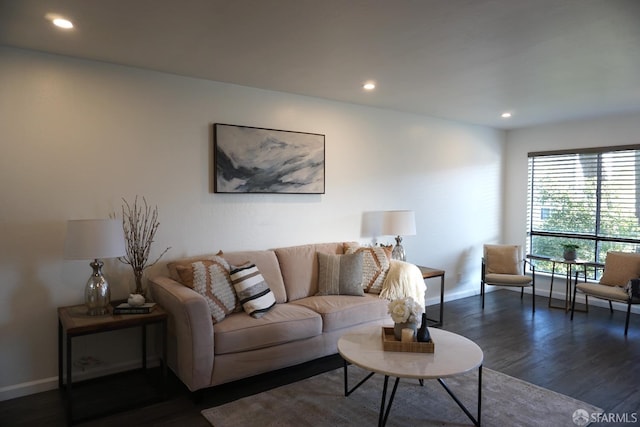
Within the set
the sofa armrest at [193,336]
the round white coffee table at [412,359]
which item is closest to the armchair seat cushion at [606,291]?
the round white coffee table at [412,359]

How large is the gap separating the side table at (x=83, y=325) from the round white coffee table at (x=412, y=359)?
126 centimetres

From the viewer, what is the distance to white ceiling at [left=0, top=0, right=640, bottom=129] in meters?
2.21

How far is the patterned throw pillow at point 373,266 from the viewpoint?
3971 millimetres

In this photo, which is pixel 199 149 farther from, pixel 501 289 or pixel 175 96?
pixel 501 289

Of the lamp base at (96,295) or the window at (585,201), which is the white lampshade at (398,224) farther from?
the lamp base at (96,295)

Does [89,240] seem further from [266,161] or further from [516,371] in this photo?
[516,371]

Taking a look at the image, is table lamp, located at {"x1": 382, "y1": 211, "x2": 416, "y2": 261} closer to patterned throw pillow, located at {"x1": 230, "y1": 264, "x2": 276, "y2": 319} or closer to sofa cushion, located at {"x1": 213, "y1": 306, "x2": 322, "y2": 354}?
sofa cushion, located at {"x1": 213, "y1": 306, "x2": 322, "y2": 354}

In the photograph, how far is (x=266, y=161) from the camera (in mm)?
3916

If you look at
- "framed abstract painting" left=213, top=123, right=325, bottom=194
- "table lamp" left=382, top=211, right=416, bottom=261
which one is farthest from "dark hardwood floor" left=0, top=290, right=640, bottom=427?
"framed abstract painting" left=213, top=123, right=325, bottom=194

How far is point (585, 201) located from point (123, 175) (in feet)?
18.4

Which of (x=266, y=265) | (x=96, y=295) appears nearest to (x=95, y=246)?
(x=96, y=295)

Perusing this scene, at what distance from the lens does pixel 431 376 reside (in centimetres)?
219

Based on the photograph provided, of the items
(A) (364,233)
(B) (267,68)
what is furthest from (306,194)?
(B) (267,68)

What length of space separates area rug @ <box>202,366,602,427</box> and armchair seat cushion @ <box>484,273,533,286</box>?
219cm
